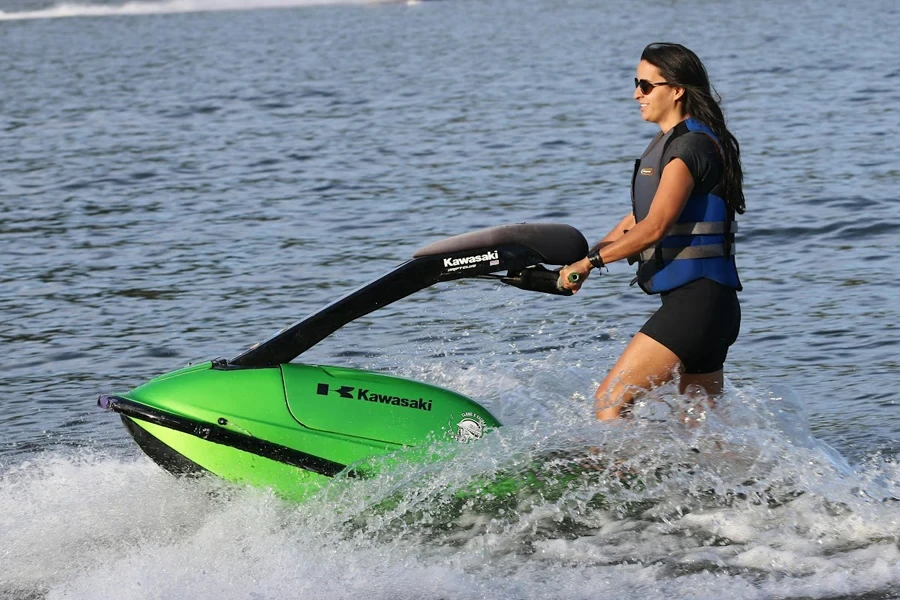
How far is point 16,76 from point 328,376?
1039 inches

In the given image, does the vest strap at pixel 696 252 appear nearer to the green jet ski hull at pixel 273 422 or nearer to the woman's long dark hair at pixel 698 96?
the woman's long dark hair at pixel 698 96

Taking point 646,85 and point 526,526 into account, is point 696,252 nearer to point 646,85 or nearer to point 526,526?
point 646,85

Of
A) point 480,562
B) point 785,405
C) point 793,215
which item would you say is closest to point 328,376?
point 480,562

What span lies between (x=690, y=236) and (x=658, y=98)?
1.76 ft

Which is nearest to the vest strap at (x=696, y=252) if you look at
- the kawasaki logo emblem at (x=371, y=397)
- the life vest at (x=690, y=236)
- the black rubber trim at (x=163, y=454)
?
the life vest at (x=690, y=236)

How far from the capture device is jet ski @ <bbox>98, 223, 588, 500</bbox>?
4.97 meters

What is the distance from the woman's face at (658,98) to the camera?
16.5 feet

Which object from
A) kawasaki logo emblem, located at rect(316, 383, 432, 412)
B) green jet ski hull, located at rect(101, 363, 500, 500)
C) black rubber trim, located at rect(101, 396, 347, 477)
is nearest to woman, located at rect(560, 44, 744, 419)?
kawasaki logo emblem, located at rect(316, 383, 432, 412)

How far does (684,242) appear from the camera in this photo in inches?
198

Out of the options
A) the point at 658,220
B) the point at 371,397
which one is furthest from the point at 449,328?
the point at 658,220

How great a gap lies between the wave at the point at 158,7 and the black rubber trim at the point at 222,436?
182ft

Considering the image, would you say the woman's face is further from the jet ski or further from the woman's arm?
the jet ski

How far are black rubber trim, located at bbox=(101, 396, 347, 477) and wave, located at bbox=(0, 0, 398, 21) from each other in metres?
55.5

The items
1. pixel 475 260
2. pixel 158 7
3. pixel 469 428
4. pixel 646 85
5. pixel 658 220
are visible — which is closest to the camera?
pixel 658 220
